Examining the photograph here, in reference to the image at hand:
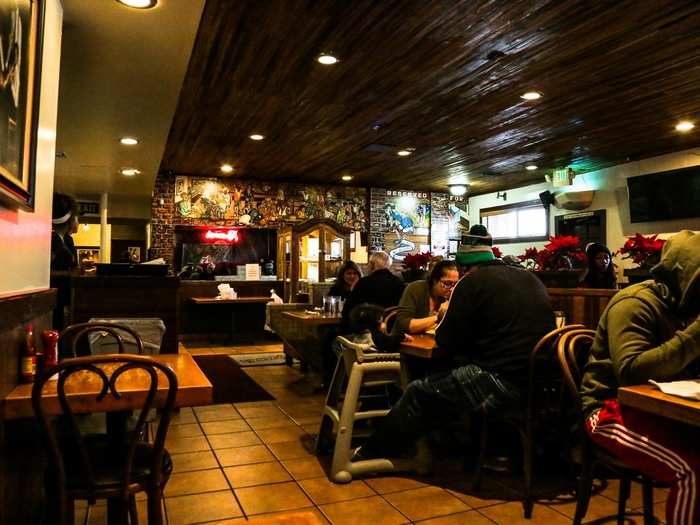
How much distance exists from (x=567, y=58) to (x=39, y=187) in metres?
4.09

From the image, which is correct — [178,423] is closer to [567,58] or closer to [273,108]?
[273,108]

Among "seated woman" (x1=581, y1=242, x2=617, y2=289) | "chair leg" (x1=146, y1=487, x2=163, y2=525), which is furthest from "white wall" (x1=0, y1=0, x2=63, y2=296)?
"seated woman" (x1=581, y1=242, x2=617, y2=289)

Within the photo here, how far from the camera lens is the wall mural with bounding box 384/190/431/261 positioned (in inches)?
448

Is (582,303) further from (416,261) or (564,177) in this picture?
(564,177)

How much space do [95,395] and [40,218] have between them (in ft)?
3.48

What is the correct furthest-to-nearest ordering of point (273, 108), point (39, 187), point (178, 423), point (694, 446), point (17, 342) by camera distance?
point (273, 108) → point (178, 423) → point (39, 187) → point (17, 342) → point (694, 446)

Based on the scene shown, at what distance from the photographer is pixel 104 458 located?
2084mm

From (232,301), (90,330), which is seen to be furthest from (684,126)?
(90,330)

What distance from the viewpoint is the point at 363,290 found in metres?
4.74

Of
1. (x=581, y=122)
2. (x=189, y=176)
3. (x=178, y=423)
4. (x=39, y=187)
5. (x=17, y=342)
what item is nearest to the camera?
(x=17, y=342)

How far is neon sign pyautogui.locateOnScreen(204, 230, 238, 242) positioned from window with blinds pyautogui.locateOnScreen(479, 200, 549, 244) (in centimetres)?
541

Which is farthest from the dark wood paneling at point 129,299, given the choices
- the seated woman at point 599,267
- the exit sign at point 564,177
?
the exit sign at point 564,177

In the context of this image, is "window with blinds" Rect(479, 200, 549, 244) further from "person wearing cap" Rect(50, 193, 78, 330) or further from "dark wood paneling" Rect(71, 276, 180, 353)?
"person wearing cap" Rect(50, 193, 78, 330)

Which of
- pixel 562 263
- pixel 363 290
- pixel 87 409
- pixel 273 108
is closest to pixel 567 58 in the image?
pixel 562 263
